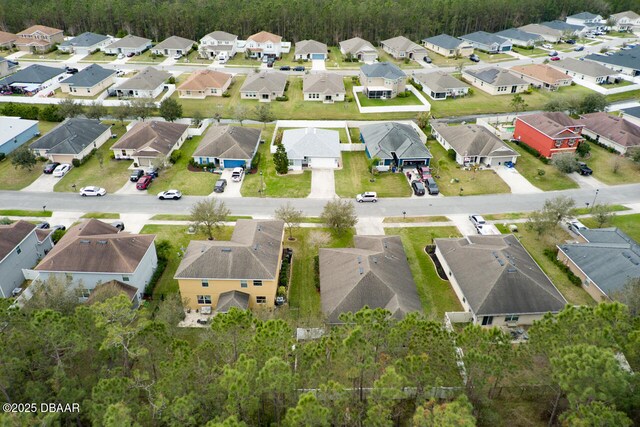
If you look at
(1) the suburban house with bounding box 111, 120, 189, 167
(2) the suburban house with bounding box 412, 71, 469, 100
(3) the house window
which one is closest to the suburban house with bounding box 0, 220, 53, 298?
(3) the house window

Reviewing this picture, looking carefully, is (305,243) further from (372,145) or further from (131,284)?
(372,145)

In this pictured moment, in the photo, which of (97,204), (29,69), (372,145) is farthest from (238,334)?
(29,69)

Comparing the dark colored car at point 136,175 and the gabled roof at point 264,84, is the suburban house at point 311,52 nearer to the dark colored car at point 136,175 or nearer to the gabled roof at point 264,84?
the gabled roof at point 264,84

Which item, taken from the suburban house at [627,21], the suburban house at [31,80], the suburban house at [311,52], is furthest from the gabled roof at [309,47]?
the suburban house at [627,21]

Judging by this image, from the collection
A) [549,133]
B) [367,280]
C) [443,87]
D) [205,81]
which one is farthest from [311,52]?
[367,280]

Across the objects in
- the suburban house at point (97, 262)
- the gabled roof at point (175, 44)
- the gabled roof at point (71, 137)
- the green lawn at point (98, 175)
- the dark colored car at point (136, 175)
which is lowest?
the green lawn at point (98, 175)

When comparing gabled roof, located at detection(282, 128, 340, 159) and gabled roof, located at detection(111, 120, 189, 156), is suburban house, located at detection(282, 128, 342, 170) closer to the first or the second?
gabled roof, located at detection(282, 128, 340, 159)

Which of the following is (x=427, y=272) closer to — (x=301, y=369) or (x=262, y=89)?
(x=301, y=369)
